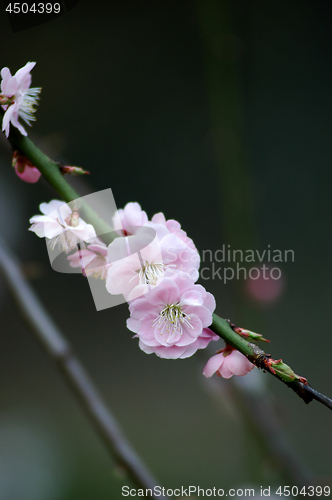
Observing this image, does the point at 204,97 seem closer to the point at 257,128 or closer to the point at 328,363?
the point at 257,128

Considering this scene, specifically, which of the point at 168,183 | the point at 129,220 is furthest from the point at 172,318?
the point at 168,183

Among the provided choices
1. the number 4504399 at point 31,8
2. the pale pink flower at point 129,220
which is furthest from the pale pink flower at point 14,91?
the number 4504399 at point 31,8

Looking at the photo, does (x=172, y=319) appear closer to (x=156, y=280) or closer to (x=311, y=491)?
(x=156, y=280)

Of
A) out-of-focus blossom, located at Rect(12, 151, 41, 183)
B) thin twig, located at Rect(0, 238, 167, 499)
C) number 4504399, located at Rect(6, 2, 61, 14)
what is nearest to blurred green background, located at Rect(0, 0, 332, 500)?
number 4504399, located at Rect(6, 2, 61, 14)

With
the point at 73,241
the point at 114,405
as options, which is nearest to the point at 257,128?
the point at 114,405

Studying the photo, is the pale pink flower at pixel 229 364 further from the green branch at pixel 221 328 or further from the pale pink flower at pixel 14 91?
the pale pink flower at pixel 14 91
